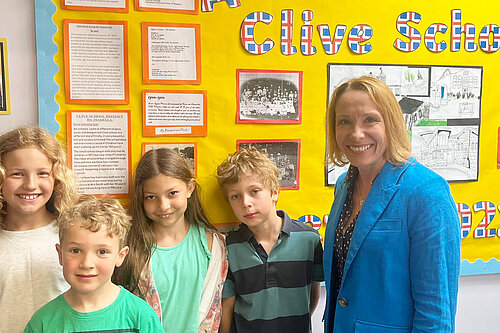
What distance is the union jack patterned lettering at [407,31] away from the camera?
1944 mm

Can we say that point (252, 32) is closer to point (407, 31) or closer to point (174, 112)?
point (174, 112)

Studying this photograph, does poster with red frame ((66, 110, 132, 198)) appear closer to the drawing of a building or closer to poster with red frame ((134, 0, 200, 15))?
poster with red frame ((134, 0, 200, 15))

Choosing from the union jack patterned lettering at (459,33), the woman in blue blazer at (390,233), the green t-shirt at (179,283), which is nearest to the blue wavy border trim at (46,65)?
the green t-shirt at (179,283)

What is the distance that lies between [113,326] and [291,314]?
0.69 m

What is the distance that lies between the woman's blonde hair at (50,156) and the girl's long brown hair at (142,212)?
229mm

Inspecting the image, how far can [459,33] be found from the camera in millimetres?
1991

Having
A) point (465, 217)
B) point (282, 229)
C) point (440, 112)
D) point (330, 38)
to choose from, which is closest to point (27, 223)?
point (282, 229)

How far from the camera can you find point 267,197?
5.54 feet

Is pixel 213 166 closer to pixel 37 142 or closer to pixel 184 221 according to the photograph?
pixel 184 221

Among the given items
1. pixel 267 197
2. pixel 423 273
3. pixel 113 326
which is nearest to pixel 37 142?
pixel 113 326

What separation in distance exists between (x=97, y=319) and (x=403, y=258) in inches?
35.5

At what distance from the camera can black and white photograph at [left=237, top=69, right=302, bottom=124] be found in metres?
1.84

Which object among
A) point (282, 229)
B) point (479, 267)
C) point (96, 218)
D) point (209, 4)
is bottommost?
point (479, 267)

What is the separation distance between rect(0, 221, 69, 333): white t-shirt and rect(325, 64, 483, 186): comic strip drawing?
1149 mm
